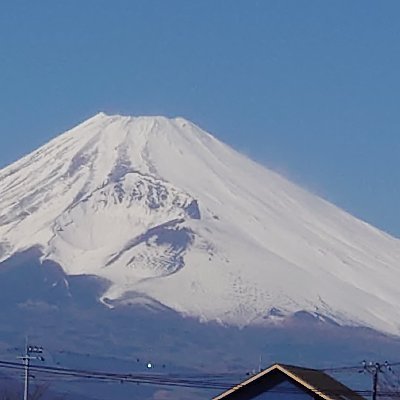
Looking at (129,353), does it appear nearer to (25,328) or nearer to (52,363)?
(25,328)

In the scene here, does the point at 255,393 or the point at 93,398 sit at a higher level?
the point at 93,398

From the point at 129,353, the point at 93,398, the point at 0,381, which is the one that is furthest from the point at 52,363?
the point at 0,381

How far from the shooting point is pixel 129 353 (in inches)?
7712

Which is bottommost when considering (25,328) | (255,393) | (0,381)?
(255,393)

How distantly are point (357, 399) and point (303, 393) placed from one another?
111 inches

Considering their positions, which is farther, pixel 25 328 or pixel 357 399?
pixel 25 328

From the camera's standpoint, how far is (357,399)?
39906mm

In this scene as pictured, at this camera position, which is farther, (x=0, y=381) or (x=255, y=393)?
(x=0, y=381)

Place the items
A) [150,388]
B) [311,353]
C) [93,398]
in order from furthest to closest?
1. [311,353]
2. [150,388]
3. [93,398]

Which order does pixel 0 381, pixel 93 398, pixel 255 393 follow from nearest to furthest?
pixel 255 393
pixel 0 381
pixel 93 398

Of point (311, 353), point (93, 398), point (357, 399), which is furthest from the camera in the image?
point (311, 353)

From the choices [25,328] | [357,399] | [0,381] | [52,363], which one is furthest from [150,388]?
[357,399]

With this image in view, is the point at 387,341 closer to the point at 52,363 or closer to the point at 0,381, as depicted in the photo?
the point at 52,363

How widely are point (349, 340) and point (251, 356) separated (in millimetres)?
10014
